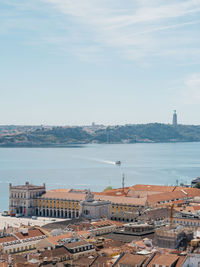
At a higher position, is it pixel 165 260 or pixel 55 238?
pixel 165 260

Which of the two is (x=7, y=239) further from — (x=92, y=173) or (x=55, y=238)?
(x=92, y=173)

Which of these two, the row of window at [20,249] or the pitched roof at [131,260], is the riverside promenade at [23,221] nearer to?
the row of window at [20,249]

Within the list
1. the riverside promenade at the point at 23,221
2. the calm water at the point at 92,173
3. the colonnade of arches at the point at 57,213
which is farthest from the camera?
the calm water at the point at 92,173

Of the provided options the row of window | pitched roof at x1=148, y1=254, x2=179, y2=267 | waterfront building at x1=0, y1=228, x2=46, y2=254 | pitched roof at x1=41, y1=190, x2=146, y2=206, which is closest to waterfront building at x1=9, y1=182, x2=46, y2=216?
pitched roof at x1=41, y1=190, x2=146, y2=206

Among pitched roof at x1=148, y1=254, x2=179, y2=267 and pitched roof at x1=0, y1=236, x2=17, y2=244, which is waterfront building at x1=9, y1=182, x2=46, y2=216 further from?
pitched roof at x1=148, y1=254, x2=179, y2=267

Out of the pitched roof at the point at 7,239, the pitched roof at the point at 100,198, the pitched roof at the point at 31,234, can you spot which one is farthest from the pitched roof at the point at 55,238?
the pitched roof at the point at 100,198

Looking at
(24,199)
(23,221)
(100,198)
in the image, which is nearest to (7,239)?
(23,221)

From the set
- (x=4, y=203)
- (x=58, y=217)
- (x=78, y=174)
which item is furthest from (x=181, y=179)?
(x=58, y=217)

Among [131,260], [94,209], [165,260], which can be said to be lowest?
[94,209]
